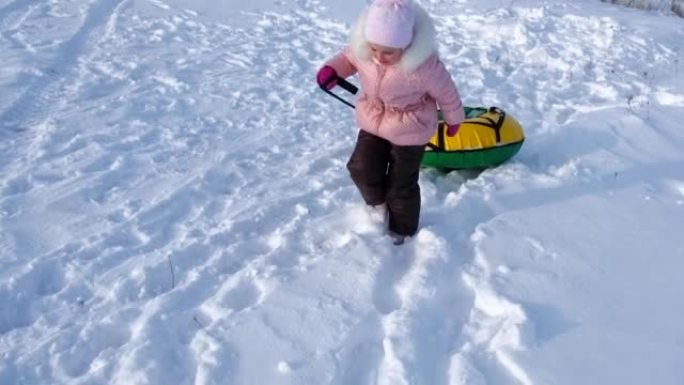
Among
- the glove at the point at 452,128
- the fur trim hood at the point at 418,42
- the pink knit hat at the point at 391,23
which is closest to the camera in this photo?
the pink knit hat at the point at 391,23

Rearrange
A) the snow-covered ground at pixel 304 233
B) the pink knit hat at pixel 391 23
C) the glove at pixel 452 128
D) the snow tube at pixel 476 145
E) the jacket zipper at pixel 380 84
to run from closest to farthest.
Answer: the snow-covered ground at pixel 304 233
the pink knit hat at pixel 391 23
the jacket zipper at pixel 380 84
the glove at pixel 452 128
the snow tube at pixel 476 145

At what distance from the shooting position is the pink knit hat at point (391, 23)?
11.6 ft

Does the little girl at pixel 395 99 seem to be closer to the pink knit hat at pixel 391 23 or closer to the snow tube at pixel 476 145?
the pink knit hat at pixel 391 23

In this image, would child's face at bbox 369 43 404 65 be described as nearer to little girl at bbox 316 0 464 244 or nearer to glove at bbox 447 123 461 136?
little girl at bbox 316 0 464 244

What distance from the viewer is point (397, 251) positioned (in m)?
4.08

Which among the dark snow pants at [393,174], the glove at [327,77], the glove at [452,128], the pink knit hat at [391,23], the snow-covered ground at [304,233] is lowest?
the snow-covered ground at [304,233]

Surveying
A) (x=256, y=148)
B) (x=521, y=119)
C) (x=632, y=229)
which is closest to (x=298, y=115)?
(x=256, y=148)

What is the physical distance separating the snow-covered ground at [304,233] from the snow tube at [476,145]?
5.5 inches

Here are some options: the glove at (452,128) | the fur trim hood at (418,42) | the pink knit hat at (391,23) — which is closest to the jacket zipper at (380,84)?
the fur trim hood at (418,42)

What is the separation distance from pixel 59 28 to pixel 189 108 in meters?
3.04

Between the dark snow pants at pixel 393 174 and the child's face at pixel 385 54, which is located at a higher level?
the child's face at pixel 385 54

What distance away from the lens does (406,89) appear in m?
3.87

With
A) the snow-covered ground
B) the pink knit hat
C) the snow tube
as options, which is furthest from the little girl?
the snow tube

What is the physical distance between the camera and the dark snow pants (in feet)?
13.5
